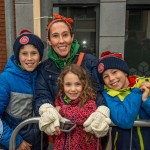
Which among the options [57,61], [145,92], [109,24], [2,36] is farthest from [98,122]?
[2,36]

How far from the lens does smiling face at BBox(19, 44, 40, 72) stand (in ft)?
8.07

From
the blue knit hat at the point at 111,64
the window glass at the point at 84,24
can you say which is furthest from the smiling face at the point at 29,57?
the window glass at the point at 84,24

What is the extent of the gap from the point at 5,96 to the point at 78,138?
762 millimetres

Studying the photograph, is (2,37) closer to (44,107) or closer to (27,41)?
(27,41)

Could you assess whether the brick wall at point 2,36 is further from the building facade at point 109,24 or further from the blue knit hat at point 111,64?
the blue knit hat at point 111,64

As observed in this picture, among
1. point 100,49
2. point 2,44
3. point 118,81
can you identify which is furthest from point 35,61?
point 2,44

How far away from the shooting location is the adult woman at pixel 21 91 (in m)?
2.38

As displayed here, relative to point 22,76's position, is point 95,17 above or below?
above

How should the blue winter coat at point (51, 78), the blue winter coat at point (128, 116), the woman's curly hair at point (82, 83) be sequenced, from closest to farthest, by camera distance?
the blue winter coat at point (128, 116)
the woman's curly hair at point (82, 83)
the blue winter coat at point (51, 78)

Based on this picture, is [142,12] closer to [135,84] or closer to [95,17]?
[95,17]

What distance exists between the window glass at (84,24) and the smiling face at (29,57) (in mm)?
3551

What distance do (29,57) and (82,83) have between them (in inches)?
22.5

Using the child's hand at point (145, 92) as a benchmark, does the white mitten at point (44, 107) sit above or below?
below

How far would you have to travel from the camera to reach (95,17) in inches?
232
